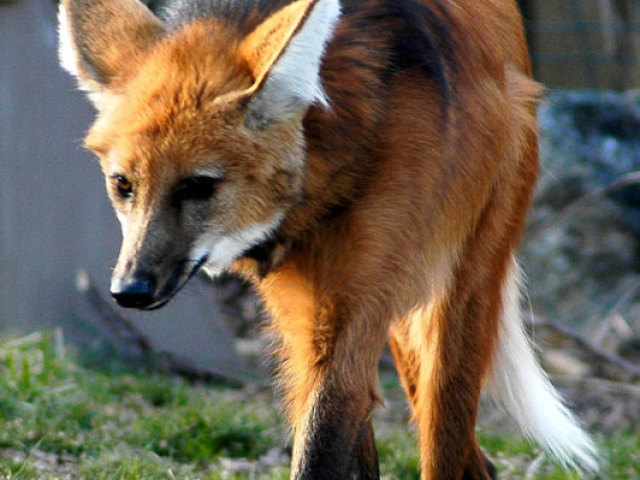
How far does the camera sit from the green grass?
3.33 metres

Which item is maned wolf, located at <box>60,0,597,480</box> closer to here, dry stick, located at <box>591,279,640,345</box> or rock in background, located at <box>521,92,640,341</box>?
dry stick, located at <box>591,279,640,345</box>

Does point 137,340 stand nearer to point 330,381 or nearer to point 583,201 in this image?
point 583,201

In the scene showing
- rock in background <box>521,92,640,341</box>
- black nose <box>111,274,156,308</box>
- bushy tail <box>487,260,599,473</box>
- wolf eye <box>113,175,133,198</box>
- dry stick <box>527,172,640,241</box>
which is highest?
wolf eye <box>113,175,133,198</box>

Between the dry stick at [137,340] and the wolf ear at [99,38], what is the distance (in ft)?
9.08

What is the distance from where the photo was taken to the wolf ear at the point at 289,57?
92.8 inches

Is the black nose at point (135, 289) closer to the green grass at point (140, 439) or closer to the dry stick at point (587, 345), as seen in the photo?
the green grass at point (140, 439)

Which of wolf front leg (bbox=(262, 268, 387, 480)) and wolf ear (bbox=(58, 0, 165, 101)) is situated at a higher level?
wolf ear (bbox=(58, 0, 165, 101))

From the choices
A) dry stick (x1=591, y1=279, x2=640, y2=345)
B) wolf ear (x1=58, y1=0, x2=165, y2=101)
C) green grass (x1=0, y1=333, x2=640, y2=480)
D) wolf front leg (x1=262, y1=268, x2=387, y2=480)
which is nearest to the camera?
wolf front leg (x1=262, y1=268, x2=387, y2=480)

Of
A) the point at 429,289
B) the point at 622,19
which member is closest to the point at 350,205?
the point at 429,289

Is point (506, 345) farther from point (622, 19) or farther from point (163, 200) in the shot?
point (622, 19)

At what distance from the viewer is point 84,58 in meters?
2.78

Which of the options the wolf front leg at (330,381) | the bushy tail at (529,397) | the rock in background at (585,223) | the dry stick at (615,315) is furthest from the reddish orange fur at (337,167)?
the rock in background at (585,223)

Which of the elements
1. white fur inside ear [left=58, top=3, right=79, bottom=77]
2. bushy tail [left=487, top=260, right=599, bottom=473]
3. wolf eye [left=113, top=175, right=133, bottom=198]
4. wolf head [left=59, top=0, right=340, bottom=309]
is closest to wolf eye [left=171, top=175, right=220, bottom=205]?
wolf head [left=59, top=0, right=340, bottom=309]

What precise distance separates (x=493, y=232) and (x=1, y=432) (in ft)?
5.51
